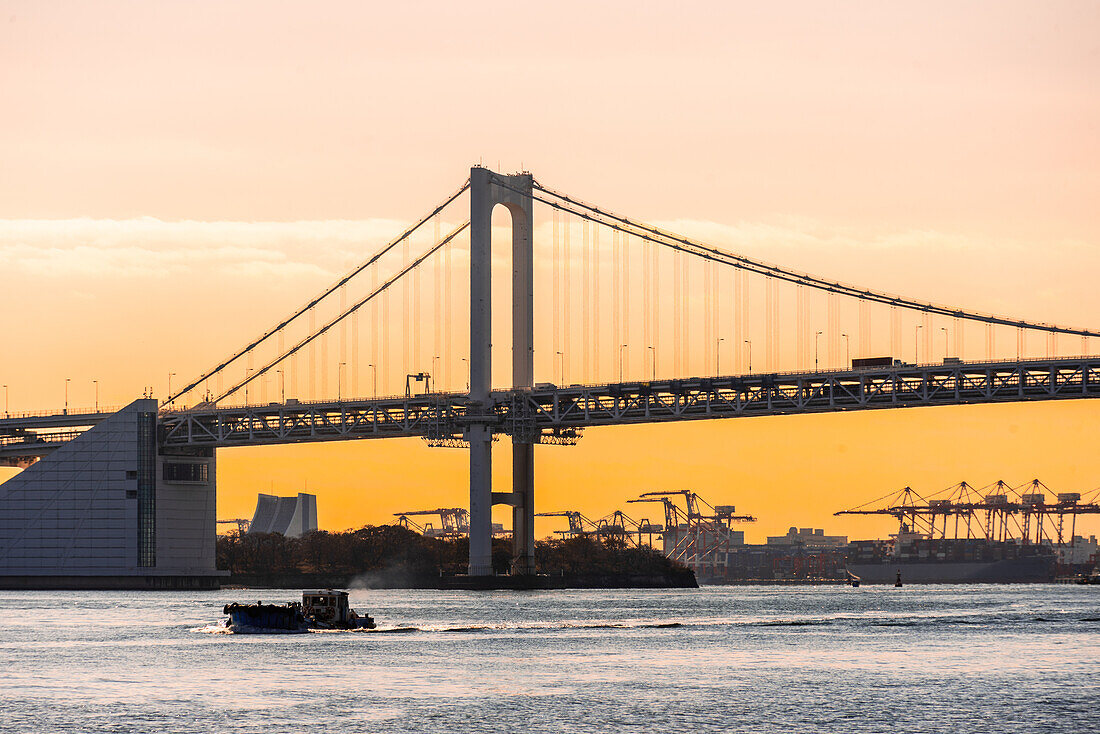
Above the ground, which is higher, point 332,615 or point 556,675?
point 332,615

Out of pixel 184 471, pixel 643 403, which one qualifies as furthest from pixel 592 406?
pixel 184 471

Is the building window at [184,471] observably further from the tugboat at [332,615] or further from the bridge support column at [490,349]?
the tugboat at [332,615]

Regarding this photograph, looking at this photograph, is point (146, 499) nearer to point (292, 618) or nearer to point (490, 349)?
point (490, 349)

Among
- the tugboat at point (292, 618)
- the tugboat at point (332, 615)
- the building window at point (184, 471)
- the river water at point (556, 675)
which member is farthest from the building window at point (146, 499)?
the tugboat at point (332, 615)

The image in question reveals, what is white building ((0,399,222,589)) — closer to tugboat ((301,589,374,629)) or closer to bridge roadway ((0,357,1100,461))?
bridge roadway ((0,357,1100,461))

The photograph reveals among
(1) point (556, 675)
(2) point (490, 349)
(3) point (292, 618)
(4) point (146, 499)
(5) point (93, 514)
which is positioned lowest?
(1) point (556, 675)

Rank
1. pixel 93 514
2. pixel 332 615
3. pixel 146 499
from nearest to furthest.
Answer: pixel 332 615, pixel 93 514, pixel 146 499

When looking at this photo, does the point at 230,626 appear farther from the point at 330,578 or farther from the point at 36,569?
the point at 330,578
